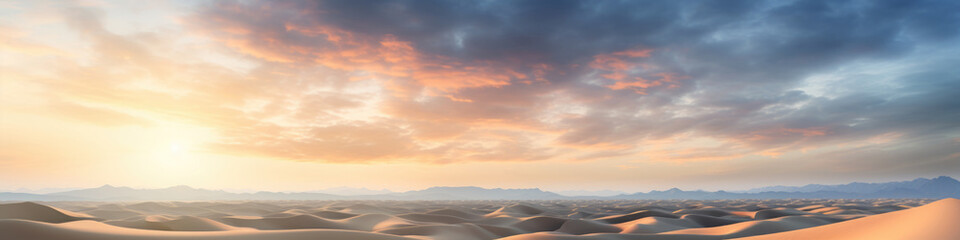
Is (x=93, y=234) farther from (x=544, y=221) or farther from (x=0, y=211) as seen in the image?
(x=544, y=221)

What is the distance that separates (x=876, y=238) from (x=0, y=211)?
3146cm

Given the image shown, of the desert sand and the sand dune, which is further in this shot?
the desert sand

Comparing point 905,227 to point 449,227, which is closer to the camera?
point 905,227

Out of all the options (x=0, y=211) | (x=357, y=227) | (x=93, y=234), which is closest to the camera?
(x=93, y=234)

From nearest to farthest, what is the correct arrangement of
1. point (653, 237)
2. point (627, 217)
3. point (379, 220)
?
point (653, 237), point (379, 220), point (627, 217)

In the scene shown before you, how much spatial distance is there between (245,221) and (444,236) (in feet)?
50.6

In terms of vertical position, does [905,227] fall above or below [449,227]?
above

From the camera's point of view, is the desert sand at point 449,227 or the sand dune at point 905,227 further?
the desert sand at point 449,227

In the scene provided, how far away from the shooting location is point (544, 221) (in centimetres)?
3422

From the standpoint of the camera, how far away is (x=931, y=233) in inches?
284

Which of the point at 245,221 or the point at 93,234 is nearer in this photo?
the point at 93,234

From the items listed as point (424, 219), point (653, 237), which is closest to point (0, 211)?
point (424, 219)

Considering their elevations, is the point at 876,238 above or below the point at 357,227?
above

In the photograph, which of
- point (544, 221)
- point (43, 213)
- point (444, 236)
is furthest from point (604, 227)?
point (43, 213)
